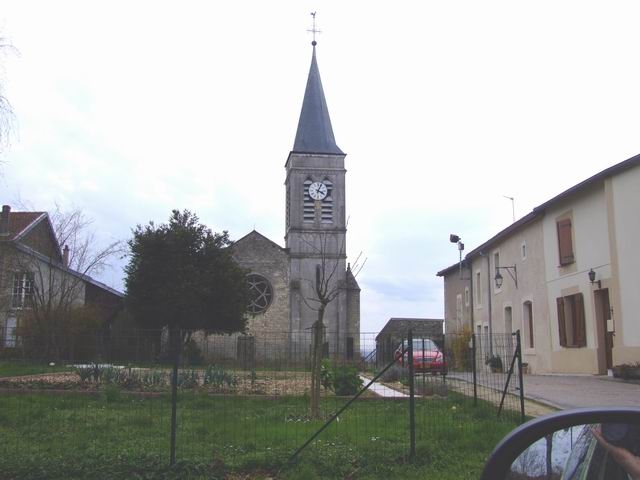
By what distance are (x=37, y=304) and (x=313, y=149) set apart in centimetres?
2804

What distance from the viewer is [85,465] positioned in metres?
7.07

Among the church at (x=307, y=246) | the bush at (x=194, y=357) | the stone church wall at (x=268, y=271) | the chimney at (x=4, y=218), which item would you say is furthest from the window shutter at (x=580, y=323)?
the chimney at (x=4, y=218)

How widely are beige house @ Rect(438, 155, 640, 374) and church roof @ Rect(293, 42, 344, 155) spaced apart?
2355 centimetres

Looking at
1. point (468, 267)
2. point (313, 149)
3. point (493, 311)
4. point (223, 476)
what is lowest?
point (223, 476)

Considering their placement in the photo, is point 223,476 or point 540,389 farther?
point 540,389

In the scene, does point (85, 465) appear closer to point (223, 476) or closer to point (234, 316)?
point (223, 476)

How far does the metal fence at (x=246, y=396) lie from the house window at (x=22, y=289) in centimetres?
1435

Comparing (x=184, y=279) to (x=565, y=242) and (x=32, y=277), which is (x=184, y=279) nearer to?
(x=32, y=277)

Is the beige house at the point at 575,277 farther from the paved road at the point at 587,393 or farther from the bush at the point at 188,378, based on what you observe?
the bush at the point at 188,378

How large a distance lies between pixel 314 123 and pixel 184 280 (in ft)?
69.5

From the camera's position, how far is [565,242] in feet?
75.5

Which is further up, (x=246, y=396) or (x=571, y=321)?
(x=571, y=321)

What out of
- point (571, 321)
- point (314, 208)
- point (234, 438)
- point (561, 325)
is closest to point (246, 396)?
point (234, 438)

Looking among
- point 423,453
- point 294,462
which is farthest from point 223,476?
point 423,453
